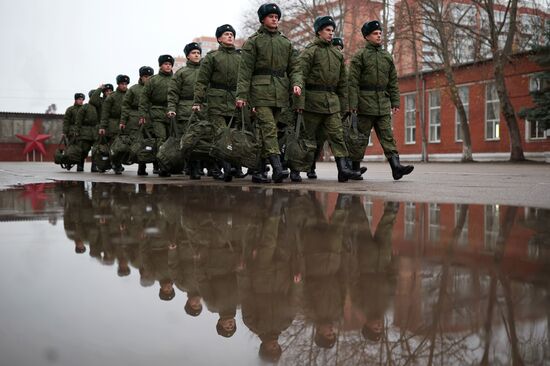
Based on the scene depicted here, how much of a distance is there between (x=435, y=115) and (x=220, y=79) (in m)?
28.1

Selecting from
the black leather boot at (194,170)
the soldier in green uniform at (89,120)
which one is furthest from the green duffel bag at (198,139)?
the soldier in green uniform at (89,120)

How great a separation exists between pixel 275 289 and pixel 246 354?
0.69 meters

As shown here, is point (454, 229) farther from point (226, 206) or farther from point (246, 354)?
point (246, 354)

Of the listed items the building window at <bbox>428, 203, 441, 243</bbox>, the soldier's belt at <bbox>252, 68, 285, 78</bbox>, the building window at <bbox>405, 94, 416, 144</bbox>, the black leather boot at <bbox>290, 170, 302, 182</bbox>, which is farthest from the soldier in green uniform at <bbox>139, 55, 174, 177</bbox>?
the building window at <bbox>405, 94, 416, 144</bbox>

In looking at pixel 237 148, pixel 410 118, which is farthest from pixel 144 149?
pixel 410 118

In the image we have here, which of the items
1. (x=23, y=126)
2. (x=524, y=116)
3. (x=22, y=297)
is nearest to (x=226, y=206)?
(x=22, y=297)

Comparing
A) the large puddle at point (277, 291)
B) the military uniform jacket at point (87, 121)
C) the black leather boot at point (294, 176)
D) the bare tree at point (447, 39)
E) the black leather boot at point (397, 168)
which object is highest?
the bare tree at point (447, 39)

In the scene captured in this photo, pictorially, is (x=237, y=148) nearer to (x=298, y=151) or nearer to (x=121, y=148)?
(x=298, y=151)

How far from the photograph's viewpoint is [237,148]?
902 cm

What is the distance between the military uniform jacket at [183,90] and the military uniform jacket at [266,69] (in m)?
2.93

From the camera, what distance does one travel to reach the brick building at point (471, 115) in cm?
3045

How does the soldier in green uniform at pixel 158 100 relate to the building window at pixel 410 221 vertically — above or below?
above

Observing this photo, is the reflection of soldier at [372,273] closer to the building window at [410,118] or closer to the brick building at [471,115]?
the brick building at [471,115]

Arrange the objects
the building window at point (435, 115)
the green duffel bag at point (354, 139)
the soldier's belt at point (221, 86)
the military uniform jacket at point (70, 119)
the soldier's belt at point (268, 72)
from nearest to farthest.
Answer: the soldier's belt at point (268, 72)
the green duffel bag at point (354, 139)
the soldier's belt at point (221, 86)
the military uniform jacket at point (70, 119)
the building window at point (435, 115)
